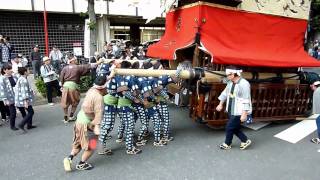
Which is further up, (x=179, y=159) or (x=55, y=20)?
(x=55, y=20)

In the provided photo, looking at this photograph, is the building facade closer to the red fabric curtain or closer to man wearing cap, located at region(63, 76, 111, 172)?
the red fabric curtain

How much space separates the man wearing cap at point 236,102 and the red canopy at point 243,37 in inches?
24.8

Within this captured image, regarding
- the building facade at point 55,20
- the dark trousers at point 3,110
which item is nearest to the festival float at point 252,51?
the dark trousers at point 3,110

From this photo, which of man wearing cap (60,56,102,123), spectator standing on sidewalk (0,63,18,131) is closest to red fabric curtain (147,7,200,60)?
man wearing cap (60,56,102,123)

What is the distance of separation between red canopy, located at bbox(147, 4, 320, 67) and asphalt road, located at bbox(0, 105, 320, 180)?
1.65 m

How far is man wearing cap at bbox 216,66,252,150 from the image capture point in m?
5.46

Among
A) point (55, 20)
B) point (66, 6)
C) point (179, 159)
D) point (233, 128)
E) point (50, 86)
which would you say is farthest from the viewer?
point (55, 20)

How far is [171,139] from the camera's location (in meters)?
6.34

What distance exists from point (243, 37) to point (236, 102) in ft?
6.60

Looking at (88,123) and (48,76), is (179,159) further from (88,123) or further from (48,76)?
(48,76)

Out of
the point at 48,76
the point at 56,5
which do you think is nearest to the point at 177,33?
the point at 48,76

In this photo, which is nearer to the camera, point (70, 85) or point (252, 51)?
point (252, 51)

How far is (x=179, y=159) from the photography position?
17.6 feet

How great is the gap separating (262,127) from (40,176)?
487 centimetres
